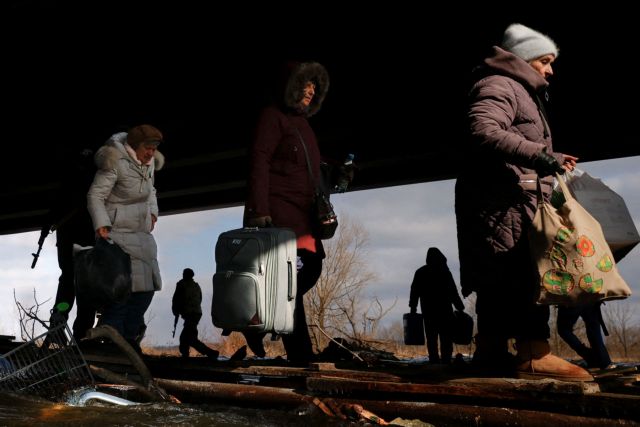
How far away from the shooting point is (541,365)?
11.1 ft

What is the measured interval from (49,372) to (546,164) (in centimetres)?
298

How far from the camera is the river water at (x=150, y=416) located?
2.79 metres

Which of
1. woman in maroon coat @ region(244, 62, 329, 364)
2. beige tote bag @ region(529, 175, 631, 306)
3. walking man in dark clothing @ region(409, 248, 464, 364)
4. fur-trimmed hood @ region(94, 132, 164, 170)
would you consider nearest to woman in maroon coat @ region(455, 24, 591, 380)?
beige tote bag @ region(529, 175, 631, 306)

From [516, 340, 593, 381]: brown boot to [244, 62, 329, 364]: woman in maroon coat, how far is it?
5.89ft

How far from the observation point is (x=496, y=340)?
3578 mm

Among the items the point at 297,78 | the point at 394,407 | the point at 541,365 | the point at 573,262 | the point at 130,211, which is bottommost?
the point at 394,407

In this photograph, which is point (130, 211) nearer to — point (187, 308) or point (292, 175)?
point (292, 175)

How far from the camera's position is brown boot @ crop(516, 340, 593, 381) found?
3334 millimetres

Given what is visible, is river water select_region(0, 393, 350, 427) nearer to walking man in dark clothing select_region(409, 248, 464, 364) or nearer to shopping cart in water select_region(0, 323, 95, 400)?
shopping cart in water select_region(0, 323, 95, 400)

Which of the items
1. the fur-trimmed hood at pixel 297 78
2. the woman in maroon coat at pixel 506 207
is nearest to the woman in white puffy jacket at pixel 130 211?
the fur-trimmed hood at pixel 297 78

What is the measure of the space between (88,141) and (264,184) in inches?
380

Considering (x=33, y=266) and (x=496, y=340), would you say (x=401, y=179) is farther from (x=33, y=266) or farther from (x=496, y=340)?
(x=496, y=340)

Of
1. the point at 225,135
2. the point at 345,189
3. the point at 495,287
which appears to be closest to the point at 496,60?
the point at 495,287

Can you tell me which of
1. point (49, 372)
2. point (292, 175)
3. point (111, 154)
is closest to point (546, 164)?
point (292, 175)
